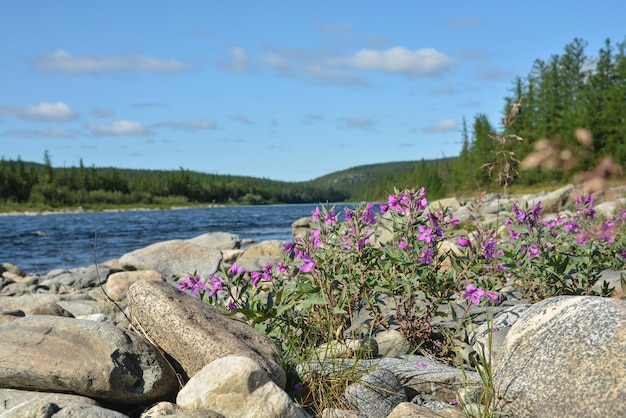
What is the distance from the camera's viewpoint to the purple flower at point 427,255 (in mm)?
4141

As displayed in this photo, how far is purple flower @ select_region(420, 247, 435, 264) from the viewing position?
13.6 ft

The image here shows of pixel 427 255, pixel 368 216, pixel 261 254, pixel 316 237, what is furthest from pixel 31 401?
pixel 261 254

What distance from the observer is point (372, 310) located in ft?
14.2

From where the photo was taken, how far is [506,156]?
8.54 ft

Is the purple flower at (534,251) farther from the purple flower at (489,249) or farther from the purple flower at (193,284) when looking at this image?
the purple flower at (193,284)

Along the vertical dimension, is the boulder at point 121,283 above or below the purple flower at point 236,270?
below

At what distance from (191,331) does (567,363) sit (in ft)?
8.08

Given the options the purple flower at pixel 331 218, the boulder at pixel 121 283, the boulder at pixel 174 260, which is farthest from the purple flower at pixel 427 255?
the boulder at pixel 174 260

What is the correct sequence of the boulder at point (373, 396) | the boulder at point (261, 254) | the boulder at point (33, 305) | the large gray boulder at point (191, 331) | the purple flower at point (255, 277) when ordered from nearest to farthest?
1. the boulder at point (373, 396)
2. the large gray boulder at point (191, 331)
3. the purple flower at point (255, 277)
4. the boulder at point (33, 305)
5. the boulder at point (261, 254)

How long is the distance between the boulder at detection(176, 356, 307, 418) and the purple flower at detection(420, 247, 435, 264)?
152cm

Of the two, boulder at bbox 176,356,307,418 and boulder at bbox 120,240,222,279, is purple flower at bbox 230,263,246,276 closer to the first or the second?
boulder at bbox 176,356,307,418

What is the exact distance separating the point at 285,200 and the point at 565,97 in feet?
434

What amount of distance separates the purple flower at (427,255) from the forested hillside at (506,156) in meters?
0.55

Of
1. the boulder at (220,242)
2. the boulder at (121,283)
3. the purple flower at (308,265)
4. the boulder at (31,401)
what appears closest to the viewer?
the boulder at (31,401)
